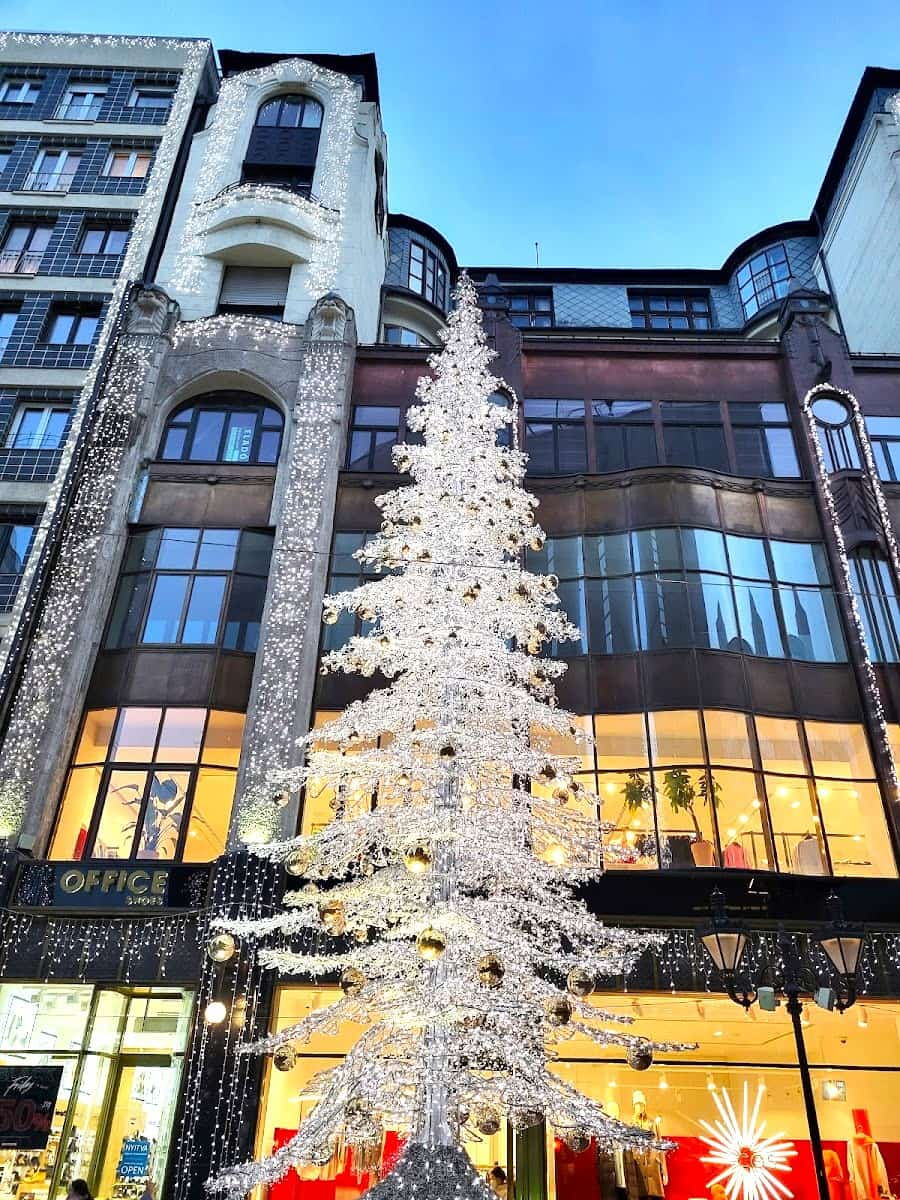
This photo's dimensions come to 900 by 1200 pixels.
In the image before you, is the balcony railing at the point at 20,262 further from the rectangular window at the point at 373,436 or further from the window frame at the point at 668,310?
the window frame at the point at 668,310

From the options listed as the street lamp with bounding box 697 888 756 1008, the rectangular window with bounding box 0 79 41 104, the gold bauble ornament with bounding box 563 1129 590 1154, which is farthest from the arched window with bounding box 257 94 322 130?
the gold bauble ornament with bounding box 563 1129 590 1154

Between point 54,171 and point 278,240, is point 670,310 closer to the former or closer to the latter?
point 278,240

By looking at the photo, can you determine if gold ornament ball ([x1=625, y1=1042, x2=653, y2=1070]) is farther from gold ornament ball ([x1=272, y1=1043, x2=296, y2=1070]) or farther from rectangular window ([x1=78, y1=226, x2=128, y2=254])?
rectangular window ([x1=78, y1=226, x2=128, y2=254])

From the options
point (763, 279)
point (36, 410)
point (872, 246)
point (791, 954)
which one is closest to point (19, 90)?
point (36, 410)

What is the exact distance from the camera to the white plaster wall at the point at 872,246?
2722 centimetres

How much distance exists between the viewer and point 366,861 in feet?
39.7

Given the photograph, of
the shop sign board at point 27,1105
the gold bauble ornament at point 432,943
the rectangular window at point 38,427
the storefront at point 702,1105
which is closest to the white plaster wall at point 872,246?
the storefront at point 702,1105

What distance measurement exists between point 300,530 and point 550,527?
6.21 meters

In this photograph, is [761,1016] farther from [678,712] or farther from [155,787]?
[155,787]

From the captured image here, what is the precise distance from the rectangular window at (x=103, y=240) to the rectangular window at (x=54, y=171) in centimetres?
213

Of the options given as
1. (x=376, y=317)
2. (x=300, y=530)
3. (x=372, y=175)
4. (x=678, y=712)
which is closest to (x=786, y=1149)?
(x=678, y=712)

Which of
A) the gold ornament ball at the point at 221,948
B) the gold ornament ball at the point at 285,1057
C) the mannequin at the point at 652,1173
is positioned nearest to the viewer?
the gold ornament ball at the point at 285,1057

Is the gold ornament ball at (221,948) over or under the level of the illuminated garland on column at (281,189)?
under

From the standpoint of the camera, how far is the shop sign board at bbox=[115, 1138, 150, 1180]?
14711 mm
